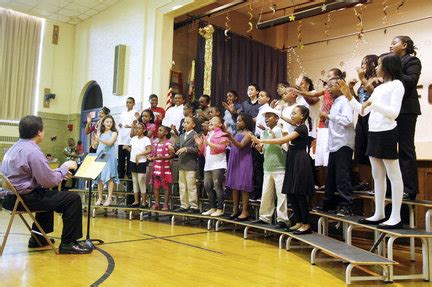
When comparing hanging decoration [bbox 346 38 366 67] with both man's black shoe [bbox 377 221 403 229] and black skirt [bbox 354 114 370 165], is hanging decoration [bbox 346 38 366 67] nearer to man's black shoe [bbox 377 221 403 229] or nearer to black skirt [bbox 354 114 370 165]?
black skirt [bbox 354 114 370 165]

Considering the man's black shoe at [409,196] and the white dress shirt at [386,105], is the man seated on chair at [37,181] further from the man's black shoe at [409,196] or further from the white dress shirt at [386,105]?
the man's black shoe at [409,196]

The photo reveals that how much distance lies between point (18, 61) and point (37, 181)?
7292 mm

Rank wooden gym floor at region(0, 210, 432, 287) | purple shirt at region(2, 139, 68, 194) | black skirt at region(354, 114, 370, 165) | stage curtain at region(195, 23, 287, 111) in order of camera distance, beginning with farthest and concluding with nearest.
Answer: stage curtain at region(195, 23, 287, 111)
black skirt at region(354, 114, 370, 165)
purple shirt at region(2, 139, 68, 194)
wooden gym floor at region(0, 210, 432, 287)

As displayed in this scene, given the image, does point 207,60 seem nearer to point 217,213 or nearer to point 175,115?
point 175,115

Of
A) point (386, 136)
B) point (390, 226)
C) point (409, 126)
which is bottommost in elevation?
point (390, 226)

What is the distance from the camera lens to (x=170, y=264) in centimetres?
341

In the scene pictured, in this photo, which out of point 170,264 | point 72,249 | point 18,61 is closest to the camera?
point 170,264

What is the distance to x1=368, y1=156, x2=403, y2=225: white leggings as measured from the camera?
332 cm

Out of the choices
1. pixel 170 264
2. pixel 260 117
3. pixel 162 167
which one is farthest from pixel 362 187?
pixel 162 167

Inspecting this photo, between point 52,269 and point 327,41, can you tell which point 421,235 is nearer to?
point 52,269

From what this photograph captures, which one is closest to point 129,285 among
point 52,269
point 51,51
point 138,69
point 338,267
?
point 52,269

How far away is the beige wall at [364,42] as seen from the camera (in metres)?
7.70

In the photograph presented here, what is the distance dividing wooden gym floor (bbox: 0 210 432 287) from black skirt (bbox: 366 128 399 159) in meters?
1.01

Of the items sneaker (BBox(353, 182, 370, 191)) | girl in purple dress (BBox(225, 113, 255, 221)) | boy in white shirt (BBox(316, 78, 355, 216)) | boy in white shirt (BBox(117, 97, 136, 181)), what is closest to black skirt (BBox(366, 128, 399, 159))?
boy in white shirt (BBox(316, 78, 355, 216))
